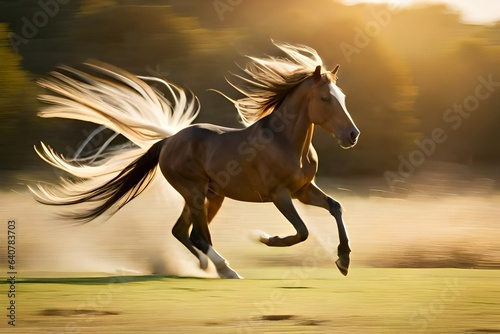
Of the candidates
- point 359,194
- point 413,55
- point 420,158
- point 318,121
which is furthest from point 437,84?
point 318,121

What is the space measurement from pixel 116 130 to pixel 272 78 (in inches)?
69.2

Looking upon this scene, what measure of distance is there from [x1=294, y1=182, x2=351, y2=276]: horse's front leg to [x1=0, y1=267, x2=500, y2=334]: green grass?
0.48 ft

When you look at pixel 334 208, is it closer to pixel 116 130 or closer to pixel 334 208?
pixel 334 208


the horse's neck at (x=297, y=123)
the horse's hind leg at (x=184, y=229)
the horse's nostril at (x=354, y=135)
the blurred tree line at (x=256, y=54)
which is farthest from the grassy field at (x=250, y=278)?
the blurred tree line at (x=256, y=54)

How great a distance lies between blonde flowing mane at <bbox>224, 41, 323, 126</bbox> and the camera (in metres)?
7.60

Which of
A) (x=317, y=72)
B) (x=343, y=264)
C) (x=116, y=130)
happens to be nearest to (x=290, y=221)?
(x=343, y=264)

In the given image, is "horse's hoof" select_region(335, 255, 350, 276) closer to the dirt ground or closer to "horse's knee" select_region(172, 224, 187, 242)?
the dirt ground

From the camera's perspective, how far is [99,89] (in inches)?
344

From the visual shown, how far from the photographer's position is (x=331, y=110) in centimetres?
711

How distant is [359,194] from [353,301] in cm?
1013

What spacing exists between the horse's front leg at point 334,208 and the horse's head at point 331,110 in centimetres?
49

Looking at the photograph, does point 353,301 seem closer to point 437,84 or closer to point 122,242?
point 122,242

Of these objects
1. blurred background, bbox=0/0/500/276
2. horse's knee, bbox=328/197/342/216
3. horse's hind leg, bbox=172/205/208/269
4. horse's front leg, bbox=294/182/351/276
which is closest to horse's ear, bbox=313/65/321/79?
horse's front leg, bbox=294/182/351/276

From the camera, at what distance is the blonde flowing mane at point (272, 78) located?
7.60 m
